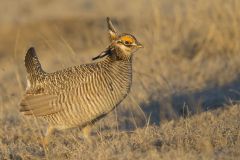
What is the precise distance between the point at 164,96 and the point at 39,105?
223cm

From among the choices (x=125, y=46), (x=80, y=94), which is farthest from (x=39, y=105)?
(x=125, y=46)

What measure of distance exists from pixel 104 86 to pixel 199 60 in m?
4.02

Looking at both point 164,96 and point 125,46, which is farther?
point 164,96

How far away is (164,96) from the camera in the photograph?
8.56 meters

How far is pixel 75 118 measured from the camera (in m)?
6.56

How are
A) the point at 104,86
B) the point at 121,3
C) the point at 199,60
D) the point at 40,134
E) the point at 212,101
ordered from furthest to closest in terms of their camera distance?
1. the point at 121,3
2. the point at 199,60
3. the point at 212,101
4. the point at 40,134
5. the point at 104,86

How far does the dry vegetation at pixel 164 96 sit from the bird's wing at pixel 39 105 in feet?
1.02

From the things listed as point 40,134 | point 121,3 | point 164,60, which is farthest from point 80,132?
point 121,3

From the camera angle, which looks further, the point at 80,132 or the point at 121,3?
the point at 121,3

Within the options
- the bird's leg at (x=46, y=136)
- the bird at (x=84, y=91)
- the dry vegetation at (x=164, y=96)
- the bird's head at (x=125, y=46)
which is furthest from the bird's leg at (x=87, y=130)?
the bird's head at (x=125, y=46)

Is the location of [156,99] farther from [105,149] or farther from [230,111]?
[105,149]

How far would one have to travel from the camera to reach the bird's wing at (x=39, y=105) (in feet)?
21.9

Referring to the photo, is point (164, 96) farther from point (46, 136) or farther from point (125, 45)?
→ point (46, 136)

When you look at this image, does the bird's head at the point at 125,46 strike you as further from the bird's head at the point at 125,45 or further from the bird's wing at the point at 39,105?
the bird's wing at the point at 39,105
